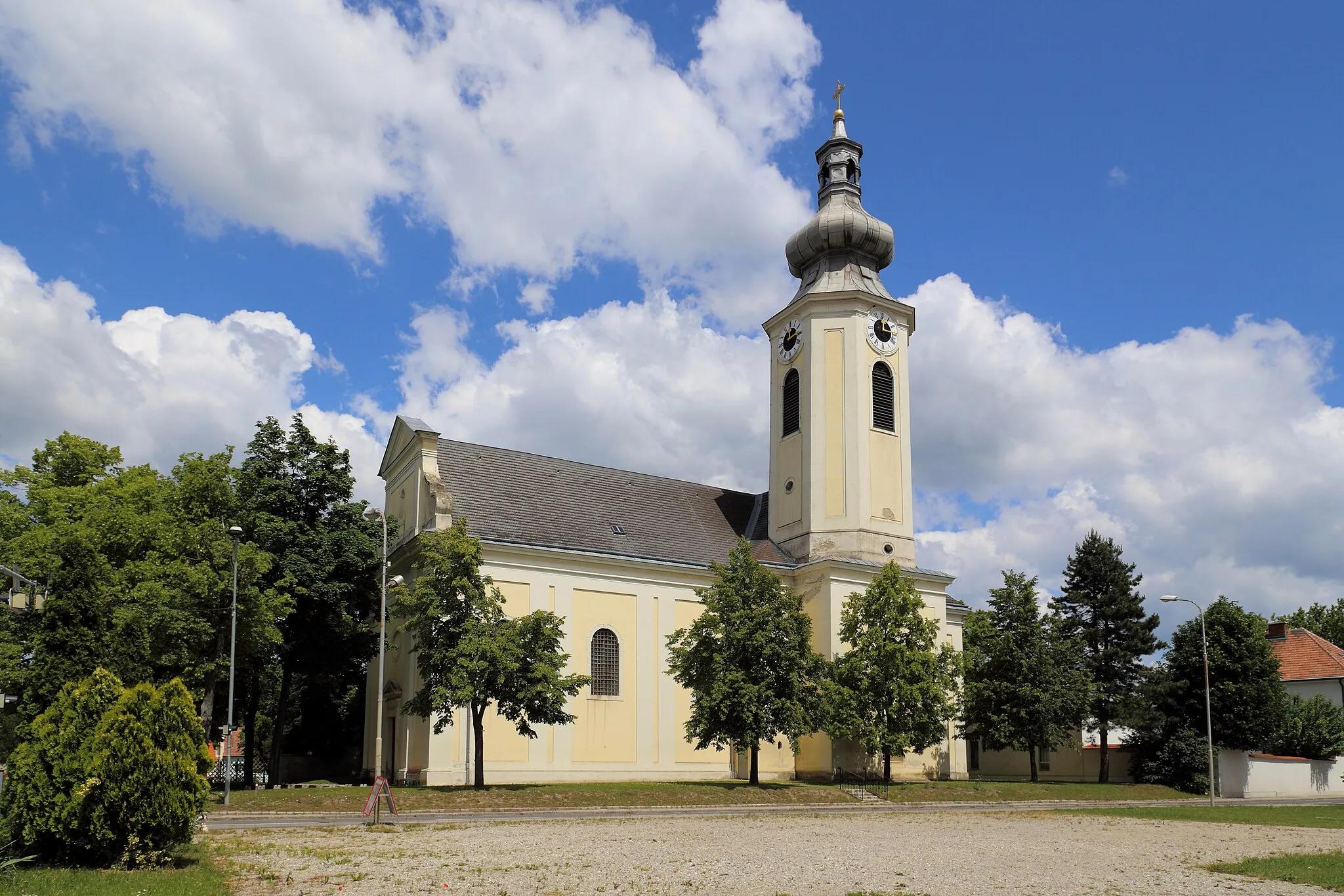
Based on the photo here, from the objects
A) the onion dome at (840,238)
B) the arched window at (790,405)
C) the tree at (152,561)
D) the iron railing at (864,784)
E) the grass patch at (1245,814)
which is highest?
the onion dome at (840,238)

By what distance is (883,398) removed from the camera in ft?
157

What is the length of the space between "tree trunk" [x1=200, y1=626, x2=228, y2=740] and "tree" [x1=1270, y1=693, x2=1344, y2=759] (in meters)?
44.9

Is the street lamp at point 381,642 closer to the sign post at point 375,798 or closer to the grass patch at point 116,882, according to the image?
the sign post at point 375,798

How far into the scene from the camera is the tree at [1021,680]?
144ft

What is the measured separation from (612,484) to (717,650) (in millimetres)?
12639

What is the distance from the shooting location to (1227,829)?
25.1m

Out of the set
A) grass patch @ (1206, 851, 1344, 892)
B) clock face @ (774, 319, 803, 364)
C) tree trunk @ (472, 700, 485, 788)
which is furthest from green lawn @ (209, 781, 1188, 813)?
clock face @ (774, 319, 803, 364)

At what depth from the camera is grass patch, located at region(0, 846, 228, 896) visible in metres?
12.7

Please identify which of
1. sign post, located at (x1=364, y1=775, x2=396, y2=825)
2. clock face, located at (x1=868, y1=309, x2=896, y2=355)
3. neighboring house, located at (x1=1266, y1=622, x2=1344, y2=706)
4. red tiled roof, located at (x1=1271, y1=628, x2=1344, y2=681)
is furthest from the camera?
red tiled roof, located at (x1=1271, y1=628, x2=1344, y2=681)

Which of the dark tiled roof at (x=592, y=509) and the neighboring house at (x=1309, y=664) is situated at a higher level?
the dark tiled roof at (x=592, y=509)

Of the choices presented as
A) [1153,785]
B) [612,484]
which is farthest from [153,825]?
[1153,785]

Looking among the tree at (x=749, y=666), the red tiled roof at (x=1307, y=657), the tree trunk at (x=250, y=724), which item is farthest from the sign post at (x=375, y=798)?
the red tiled roof at (x=1307, y=657)

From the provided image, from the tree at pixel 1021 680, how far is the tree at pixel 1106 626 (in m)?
2.33

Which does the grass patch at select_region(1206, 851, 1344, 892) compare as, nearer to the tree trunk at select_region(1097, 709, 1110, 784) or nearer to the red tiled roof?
the tree trunk at select_region(1097, 709, 1110, 784)
